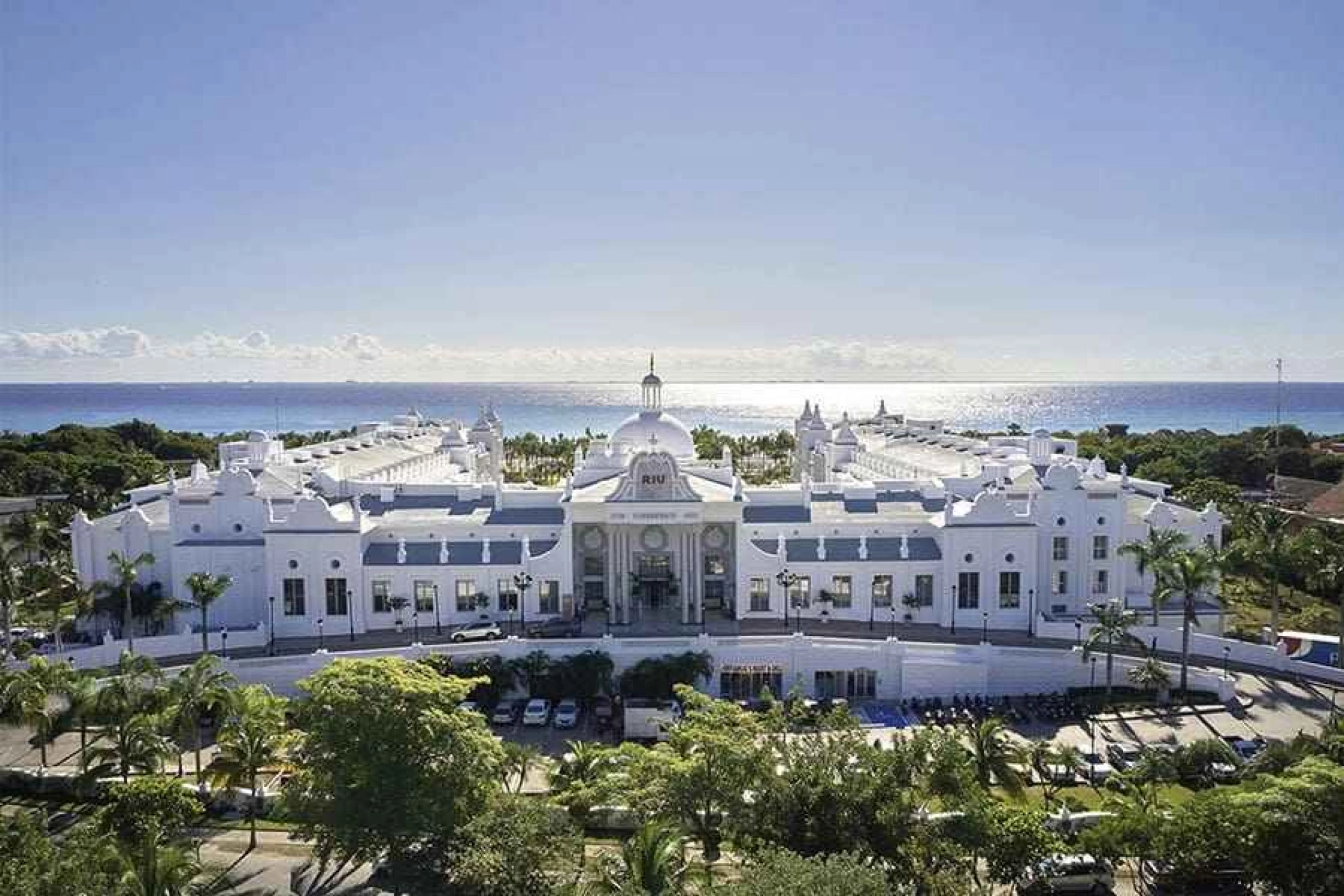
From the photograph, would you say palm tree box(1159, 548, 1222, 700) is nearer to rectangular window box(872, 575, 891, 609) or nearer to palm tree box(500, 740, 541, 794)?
rectangular window box(872, 575, 891, 609)

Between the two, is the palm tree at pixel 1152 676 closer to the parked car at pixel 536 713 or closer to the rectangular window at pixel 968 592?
the rectangular window at pixel 968 592

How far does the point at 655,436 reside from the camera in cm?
7056

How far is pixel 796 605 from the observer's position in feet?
185

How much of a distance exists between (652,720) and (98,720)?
69.7ft

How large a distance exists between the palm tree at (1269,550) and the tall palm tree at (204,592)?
54.6m

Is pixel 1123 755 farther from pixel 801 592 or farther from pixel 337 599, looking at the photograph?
pixel 337 599

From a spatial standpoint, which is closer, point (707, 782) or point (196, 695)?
point (707, 782)

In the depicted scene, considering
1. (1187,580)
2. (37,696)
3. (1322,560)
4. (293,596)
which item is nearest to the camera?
(37,696)

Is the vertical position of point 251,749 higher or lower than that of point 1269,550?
lower

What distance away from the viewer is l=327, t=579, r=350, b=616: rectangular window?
54.9m

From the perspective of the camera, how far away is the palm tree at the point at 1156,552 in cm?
4916

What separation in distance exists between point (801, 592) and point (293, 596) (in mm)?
29432

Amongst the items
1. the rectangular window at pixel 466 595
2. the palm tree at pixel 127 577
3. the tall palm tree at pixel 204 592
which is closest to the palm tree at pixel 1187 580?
the rectangular window at pixel 466 595

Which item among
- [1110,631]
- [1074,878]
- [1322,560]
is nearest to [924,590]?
[1110,631]
